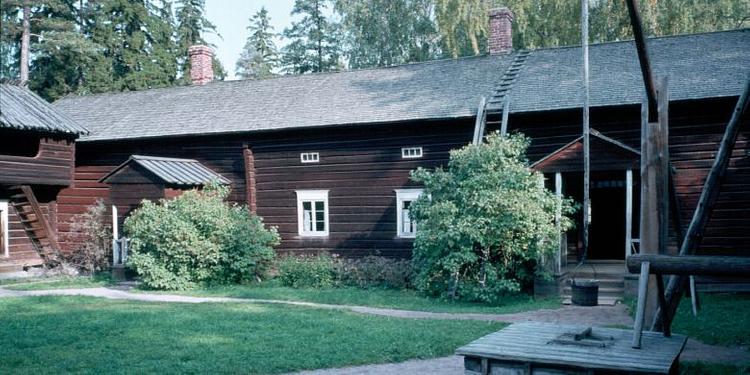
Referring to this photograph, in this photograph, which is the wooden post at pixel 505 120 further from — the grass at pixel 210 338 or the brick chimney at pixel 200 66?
the brick chimney at pixel 200 66

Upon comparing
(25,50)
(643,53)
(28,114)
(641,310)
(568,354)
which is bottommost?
(568,354)

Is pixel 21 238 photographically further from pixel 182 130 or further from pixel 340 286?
pixel 340 286

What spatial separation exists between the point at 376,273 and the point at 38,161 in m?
11.9

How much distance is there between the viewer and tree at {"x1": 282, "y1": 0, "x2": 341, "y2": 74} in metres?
44.2

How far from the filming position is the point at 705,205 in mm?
8758

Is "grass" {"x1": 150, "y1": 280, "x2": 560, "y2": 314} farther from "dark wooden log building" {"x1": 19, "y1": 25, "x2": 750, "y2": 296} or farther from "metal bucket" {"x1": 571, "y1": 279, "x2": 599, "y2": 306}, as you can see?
"dark wooden log building" {"x1": 19, "y1": 25, "x2": 750, "y2": 296}

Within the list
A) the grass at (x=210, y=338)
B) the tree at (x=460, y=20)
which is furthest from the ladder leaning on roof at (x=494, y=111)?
the tree at (x=460, y=20)

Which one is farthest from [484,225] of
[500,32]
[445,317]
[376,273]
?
[500,32]

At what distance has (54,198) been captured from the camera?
22.8 m

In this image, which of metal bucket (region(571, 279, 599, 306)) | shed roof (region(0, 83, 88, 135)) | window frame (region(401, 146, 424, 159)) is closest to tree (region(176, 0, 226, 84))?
shed roof (region(0, 83, 88, 135))

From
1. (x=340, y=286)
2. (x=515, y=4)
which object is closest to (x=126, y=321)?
(x=340, y=286)

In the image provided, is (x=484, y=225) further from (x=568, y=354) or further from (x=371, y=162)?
(x=568, y=354)

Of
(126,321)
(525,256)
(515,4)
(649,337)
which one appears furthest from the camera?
(515,4)

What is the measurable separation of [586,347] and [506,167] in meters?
8.63
